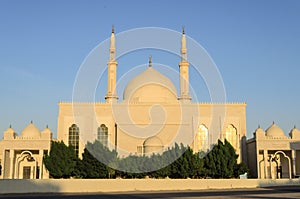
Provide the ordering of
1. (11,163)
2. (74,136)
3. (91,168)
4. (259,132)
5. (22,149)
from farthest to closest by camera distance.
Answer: (74,136), (259,132), (11,163), (22,149), (91,168)

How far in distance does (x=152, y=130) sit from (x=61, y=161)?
371 inches

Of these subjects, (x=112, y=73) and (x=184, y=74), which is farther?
(x=184, y=74)

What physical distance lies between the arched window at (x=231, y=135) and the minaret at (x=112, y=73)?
35.6ft

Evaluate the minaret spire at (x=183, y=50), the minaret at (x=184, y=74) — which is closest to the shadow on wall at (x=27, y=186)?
the minaret at (x=184, y=74)

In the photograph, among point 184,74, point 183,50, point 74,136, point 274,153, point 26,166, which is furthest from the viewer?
point 184,74

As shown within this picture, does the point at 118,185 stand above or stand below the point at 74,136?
below

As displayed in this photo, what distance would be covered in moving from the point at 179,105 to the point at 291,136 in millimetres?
10310

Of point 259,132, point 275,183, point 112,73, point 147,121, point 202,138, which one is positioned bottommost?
point 275,183

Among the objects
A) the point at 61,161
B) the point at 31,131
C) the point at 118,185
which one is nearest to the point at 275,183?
the point at 118,185

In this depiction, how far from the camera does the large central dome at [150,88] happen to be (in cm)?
3684

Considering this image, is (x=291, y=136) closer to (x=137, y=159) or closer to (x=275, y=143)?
(x=275, y=143)

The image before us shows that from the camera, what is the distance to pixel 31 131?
35438 millimetres

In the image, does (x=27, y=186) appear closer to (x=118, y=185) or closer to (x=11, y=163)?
(x=118, y=185)

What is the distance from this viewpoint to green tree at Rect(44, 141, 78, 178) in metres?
29.3
